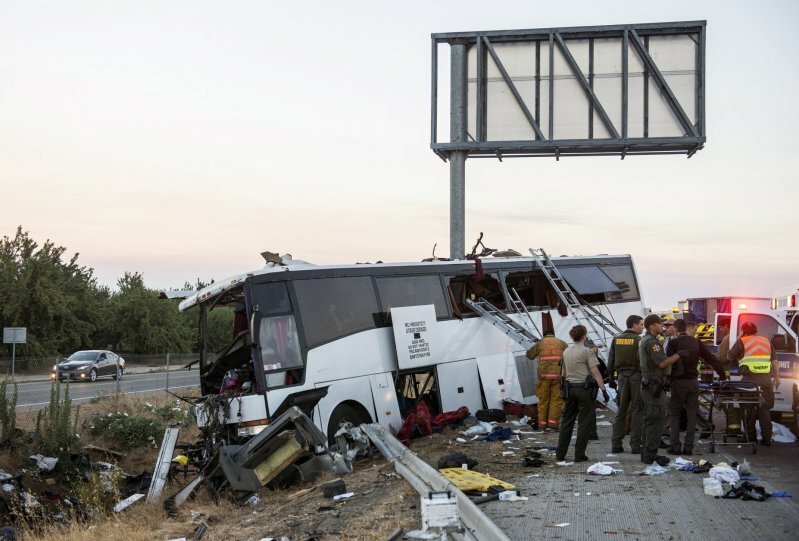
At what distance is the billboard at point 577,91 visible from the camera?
22.1 metres

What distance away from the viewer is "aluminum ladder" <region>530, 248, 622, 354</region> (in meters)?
19.5

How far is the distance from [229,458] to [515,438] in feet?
15.8

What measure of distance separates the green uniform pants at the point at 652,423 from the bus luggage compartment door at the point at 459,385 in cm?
564

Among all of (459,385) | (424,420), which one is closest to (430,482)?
(424,420)

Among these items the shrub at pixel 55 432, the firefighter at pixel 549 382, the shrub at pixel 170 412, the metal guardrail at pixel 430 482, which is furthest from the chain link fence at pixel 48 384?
the metal guardrail at pixel 430 482

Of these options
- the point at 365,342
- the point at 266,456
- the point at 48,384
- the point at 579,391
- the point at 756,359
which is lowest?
the point at 48,384

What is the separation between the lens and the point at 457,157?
2298 centimetres

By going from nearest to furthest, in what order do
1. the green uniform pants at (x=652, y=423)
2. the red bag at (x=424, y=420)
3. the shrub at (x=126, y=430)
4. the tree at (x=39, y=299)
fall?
1. the green uniform pants at (x=652, y=423)
2. the red bag at (x=424, y=420)
3. the shrub at (x=126, y=430)
4. the tree at (x=39, y=299)

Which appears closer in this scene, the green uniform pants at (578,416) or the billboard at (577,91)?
the green uniform pants at (578,416)

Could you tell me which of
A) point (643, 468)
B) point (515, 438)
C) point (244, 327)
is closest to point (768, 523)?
point (643, 468)

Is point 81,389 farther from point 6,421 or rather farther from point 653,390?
point 653,390

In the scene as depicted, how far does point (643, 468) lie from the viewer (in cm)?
1087

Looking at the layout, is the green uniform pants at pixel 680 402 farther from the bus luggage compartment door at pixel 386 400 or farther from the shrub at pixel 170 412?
the shrub at pixel 170 412

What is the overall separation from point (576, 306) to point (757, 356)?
6382 mm
